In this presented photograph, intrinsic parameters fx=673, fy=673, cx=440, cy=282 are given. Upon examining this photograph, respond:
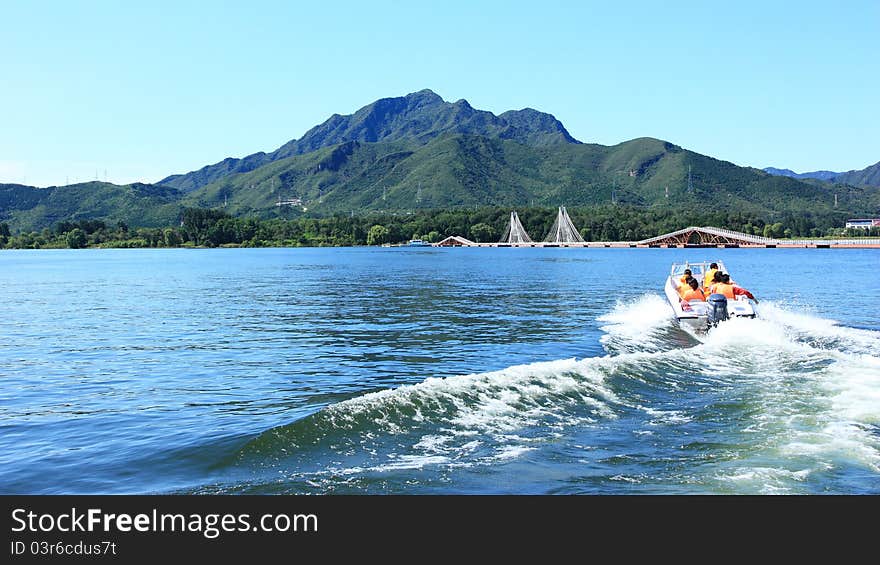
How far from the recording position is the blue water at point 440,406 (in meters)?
11.0

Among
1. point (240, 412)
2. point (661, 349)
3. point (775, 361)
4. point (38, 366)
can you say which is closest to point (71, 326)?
point (38, 366)

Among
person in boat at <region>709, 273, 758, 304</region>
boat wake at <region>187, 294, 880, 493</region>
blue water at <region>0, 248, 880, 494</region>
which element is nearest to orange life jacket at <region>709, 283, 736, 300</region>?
person in boat at <region>709, 273, 758, 304</region>

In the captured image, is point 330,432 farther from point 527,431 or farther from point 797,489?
point 797,489

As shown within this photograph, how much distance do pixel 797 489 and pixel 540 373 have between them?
8684 millimetres

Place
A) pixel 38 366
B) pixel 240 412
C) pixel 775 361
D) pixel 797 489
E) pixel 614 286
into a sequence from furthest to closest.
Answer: pixel 614 286, pixel 38 366, pixel 775 361, pixel 240 412, pixel 797 489

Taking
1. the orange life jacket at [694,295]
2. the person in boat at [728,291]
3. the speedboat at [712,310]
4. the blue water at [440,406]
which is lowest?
the blue water at [440,406]

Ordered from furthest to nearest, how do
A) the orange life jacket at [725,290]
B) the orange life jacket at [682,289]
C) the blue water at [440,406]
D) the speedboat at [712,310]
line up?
the orange life jacket at [682,289]
the orange life jacket at [725,290]
the speedboat at [712,310]
the blue water at [440,406]

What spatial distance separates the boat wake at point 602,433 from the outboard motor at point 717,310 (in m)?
6.08

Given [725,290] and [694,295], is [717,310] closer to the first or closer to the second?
[725,290]

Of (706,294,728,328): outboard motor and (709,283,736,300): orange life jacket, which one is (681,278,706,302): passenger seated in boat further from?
(706,294,728,328): outboard motor

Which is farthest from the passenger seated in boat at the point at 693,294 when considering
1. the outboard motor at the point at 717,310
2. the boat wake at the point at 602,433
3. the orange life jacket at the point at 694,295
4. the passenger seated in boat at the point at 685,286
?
the boat wake at the point at 602,433

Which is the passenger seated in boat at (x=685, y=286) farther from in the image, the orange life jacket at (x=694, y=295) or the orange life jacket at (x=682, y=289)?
the orange life jacket at (x=694, y=295)

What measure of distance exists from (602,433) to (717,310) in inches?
638
